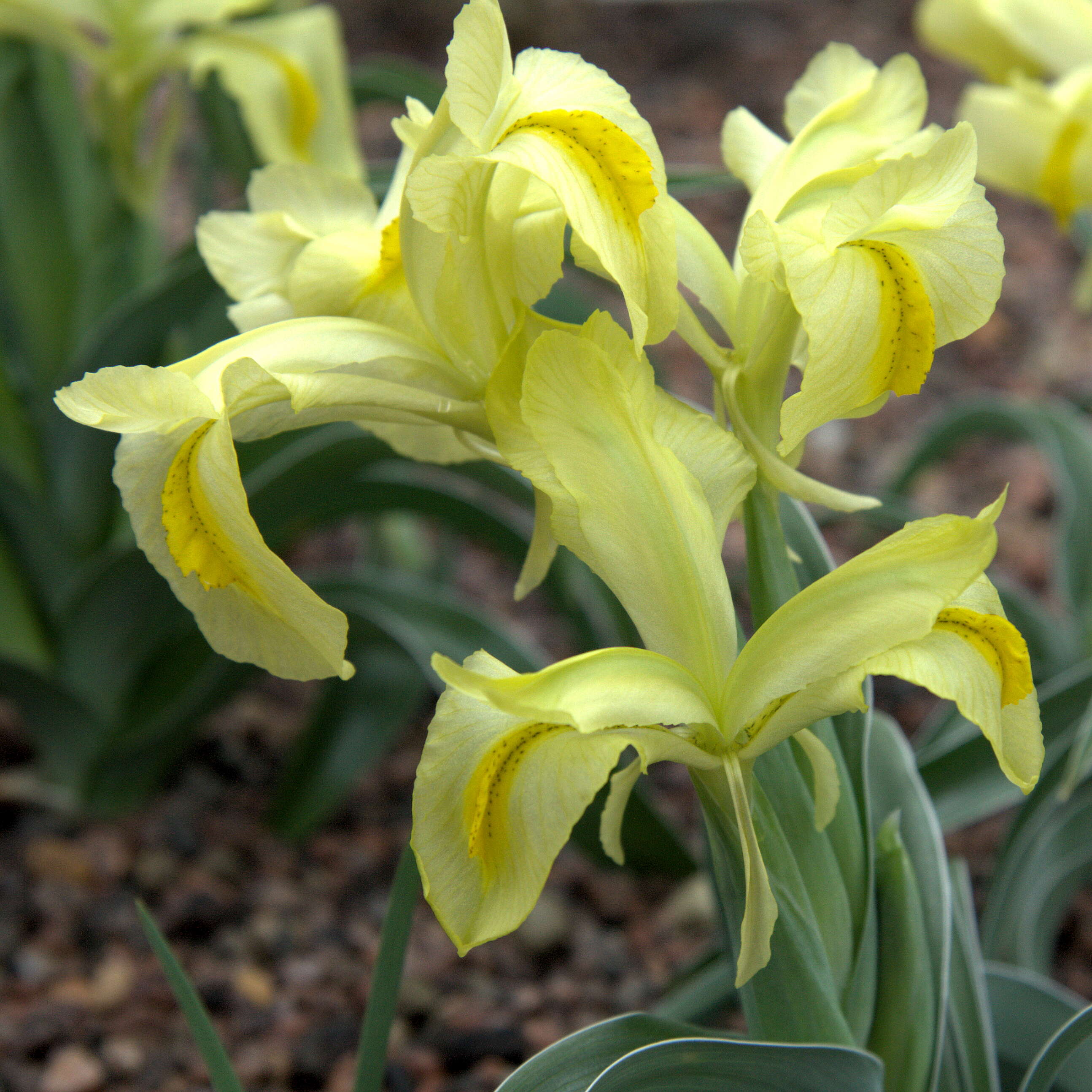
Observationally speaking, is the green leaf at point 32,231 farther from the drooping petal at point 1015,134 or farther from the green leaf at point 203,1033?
the drooping petal at point 1015,134

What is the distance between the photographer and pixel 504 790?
417mm

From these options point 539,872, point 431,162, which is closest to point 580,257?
point 431,162

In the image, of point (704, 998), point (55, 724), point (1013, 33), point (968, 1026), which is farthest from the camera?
point (55, 724)

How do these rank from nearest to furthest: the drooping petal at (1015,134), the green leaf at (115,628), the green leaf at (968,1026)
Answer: the green leaf at (968,1026) → the drooping petal at (1015,134) → the green leaf at (115,628)

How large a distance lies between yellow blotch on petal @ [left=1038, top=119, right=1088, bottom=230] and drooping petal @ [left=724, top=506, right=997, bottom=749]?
1.99 feet

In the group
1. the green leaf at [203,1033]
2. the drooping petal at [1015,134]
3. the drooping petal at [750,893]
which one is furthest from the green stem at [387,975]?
the drooping petal at [1015,134]

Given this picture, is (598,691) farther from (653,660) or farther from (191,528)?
(191,528)

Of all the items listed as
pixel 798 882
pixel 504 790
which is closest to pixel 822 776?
pixel 798 882

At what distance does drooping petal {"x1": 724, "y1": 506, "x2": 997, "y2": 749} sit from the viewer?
41cm

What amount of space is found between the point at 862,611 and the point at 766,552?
95 mm

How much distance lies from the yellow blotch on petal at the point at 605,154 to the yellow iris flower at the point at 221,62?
63 centimetres

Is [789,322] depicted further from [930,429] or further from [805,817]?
[930,429]

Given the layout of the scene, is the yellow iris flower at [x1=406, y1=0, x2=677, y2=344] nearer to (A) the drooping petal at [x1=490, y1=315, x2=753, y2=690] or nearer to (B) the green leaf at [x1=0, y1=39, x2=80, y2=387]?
(A) the drooping petal at [x1=490, y1=315, x2=753, y2=690]

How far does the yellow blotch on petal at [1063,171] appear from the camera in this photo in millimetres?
875
